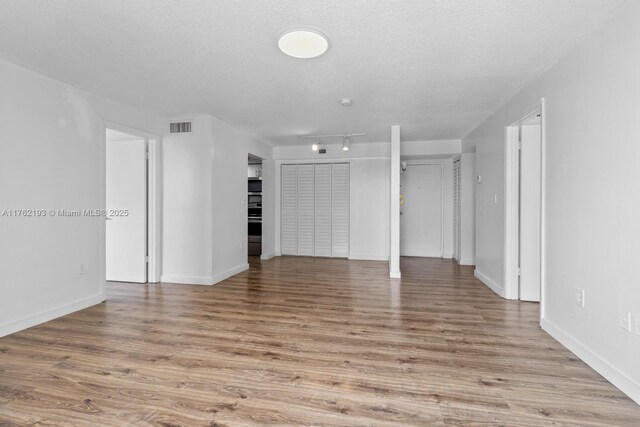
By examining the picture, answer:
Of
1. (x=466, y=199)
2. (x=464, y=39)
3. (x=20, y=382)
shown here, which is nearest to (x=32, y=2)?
(x=20, y=382)

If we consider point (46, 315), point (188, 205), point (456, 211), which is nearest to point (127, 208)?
point (188, 205)

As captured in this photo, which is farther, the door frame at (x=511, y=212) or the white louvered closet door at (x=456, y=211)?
the white louvered closet door at (x=456, y=211)

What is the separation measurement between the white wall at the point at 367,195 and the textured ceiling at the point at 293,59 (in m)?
2.49

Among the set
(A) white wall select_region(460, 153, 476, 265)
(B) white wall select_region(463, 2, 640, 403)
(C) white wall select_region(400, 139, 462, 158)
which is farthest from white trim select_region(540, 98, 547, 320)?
(C) white wall select_region(400, 139, 462, 158)

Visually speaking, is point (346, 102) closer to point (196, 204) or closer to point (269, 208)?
point (196, 204)

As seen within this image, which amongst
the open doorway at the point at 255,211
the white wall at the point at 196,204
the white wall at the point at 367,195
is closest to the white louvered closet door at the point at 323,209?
the white wall at the point at 367,195

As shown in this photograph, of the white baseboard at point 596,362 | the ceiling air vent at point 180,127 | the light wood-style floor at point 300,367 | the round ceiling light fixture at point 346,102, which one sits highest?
the round ceiling light fixture at point 346,102

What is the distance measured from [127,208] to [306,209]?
349 centimetres

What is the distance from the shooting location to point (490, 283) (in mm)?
4402

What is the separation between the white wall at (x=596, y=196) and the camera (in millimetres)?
1921

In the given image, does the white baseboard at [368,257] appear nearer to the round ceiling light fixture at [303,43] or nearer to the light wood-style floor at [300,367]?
the light wood-style floor at [300,367]

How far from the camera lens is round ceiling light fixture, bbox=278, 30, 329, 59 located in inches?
91.4

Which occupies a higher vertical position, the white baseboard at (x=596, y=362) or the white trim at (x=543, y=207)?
the white trim at (x=543, y=207)

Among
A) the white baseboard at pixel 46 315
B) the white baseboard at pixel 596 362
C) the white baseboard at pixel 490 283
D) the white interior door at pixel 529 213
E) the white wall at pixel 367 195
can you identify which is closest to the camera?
the white baseboard at pixel 596 362
